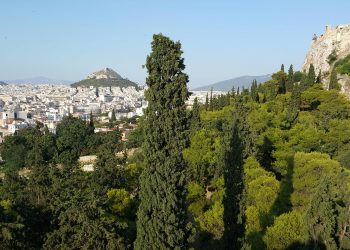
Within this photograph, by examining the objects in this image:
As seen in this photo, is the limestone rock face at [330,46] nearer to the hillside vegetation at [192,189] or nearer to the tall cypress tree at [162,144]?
the hillside vegetation at [192,189]

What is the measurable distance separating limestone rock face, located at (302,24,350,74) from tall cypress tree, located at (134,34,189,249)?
1476 inches

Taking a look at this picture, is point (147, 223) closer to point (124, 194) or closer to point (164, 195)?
point (164, 195)

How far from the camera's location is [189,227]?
29.5 ft

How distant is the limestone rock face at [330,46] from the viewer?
43094 millimetres

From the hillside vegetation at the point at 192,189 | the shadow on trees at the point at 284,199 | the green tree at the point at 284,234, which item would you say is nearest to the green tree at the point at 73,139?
the hillside vegetation at the point at 192,189

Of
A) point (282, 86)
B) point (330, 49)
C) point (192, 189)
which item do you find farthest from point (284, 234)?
point (330, 49)

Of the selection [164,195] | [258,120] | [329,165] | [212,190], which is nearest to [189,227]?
[164,195]

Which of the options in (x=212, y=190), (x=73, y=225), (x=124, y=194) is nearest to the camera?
(x=73, y=225)

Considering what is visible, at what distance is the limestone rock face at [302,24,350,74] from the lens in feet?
141

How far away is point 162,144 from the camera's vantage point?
29.1ft

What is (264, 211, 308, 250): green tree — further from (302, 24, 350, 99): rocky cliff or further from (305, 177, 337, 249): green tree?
(302, 24, 350, 99): rocky cliff

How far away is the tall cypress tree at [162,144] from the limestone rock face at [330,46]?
37.5 meters

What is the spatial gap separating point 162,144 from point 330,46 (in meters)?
40.8

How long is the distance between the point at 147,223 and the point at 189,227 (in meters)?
0.96
